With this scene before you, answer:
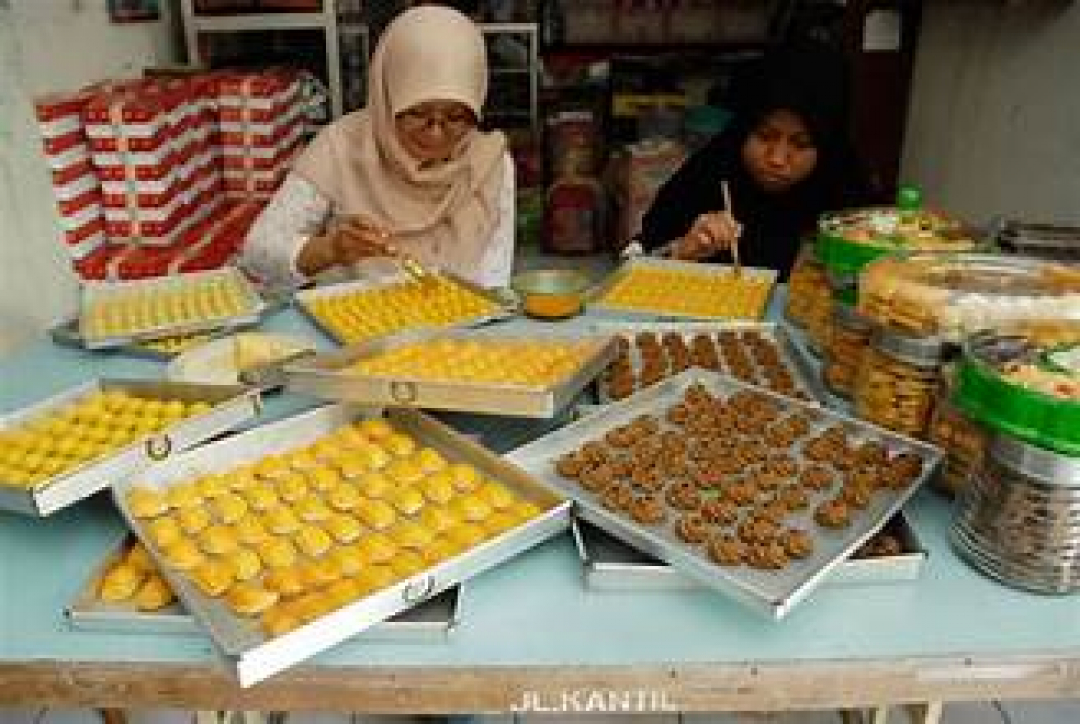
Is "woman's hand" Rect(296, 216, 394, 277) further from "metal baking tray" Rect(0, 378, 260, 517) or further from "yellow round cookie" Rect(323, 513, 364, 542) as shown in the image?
"yellow round cookie" Rect(323, 513, 364, 542)

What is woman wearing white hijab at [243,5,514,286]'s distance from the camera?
182cm

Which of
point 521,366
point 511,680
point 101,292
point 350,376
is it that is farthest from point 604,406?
point 101,292

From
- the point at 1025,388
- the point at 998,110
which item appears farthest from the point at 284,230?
the point at 998,110

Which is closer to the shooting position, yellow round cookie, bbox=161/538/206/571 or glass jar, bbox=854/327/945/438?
yellow round cookie, bbox=161/538/206/571

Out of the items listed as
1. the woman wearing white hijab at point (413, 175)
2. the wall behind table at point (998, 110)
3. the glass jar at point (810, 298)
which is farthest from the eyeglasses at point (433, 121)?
the wall behind table at point (998, 110)

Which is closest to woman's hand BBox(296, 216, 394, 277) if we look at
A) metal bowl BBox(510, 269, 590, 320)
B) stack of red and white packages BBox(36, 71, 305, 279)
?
metal bowl BBox(510, 269, 590, 320)

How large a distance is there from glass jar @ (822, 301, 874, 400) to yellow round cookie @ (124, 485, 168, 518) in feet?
2.84

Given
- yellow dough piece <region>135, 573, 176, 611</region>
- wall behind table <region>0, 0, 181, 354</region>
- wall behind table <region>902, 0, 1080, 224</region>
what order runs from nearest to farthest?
1. yellow dough piece <region>135, 573, 176, 611</region>
2. wall behind table <region>0, 0, 181, 354</region>
3. wall behind table <region>902, 0, 1080, 224</region>

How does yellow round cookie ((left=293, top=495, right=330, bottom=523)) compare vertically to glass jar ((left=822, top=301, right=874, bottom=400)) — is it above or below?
below

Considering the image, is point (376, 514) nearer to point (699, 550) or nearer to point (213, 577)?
point (213, 577)

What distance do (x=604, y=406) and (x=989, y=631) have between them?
1.63ft

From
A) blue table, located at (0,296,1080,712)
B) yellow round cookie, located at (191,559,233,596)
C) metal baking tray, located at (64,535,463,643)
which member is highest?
yellow round cookie, located at (191,559,233,596)

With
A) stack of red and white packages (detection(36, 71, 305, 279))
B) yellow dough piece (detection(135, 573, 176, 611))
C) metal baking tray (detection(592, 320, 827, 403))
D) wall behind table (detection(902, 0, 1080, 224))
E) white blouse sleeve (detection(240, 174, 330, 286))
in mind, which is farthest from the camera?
wall behind table (detection(902, 0, 1080, 224))

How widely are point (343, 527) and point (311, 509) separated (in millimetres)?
59
